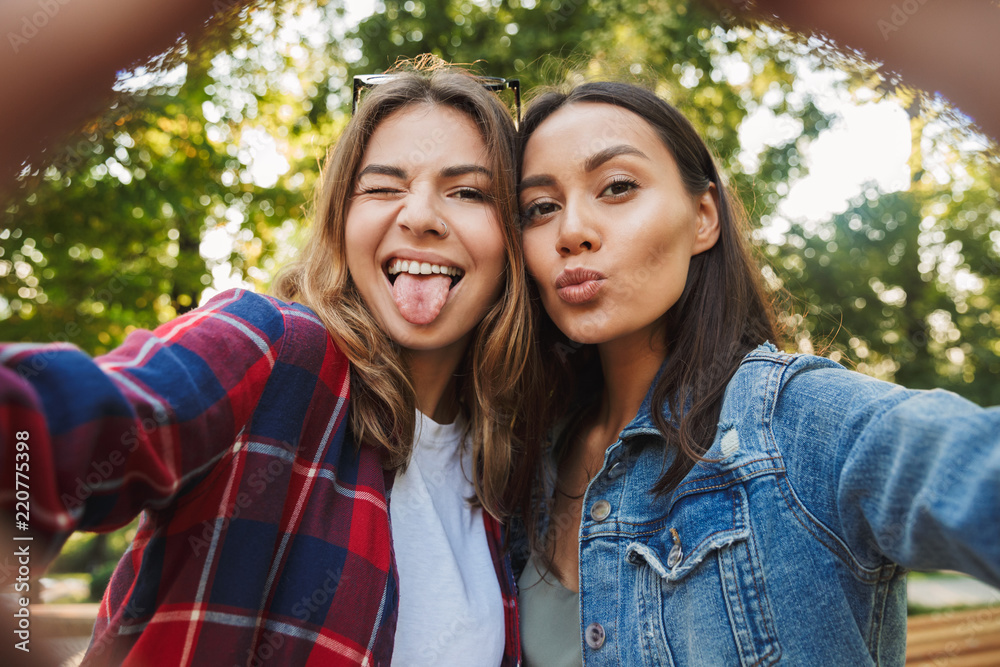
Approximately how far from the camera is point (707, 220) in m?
2.43

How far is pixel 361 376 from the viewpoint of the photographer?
76.9 inches

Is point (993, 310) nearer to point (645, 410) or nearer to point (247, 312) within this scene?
point (645, 410)

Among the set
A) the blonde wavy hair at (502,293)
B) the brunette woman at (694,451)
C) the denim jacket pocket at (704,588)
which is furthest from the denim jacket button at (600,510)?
the blonde wavy hair at (502,293)

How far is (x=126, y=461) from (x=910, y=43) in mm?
1231

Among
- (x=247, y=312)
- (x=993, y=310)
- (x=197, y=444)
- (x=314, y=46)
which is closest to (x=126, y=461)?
(x=197, y=444)

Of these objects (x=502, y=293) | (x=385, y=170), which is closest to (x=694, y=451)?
(x=502, y=293)

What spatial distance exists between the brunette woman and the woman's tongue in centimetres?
40

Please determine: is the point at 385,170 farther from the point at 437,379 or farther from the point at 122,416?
the point at 122,416

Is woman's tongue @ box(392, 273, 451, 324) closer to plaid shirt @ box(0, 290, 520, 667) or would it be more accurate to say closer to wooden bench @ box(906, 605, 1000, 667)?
plaid shirt @ box(0, 290, 520, 667)

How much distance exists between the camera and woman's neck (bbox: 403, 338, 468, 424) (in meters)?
2.41

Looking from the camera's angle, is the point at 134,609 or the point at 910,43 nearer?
the point at 910,43

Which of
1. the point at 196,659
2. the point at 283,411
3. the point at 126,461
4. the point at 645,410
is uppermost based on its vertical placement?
the point at 645,410

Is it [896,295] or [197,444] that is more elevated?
[896,295]

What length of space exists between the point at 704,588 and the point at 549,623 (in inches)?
25.2
